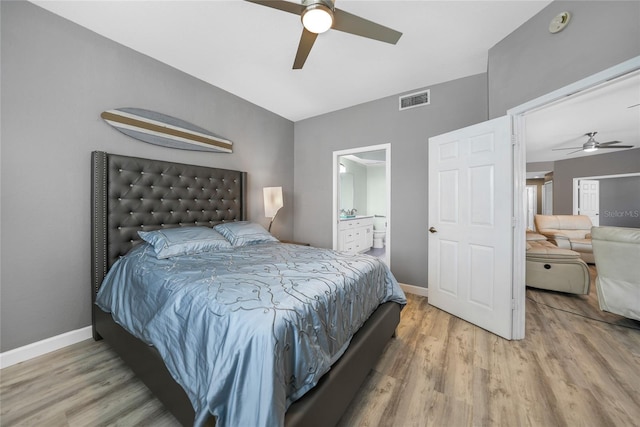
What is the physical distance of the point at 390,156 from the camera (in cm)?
330

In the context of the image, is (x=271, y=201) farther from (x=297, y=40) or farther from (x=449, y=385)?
(x=449, y=385)

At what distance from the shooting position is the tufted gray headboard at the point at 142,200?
6.52 ft

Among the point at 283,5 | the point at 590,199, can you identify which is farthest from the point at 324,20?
the point at 590,199

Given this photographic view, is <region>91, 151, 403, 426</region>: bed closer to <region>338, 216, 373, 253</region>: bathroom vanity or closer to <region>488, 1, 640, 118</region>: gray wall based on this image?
<region>338, 216, 373, 253</region>: bathroom vanity

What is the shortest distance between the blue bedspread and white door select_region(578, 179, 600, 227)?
697 centimetres

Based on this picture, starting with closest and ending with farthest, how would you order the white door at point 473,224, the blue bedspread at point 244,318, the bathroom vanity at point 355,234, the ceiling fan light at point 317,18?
the blue bedspread at point 244,318 → the ceiling fan light at point 317,18 → the white door at point 473,224 → the bathroom vanity at point 355,234

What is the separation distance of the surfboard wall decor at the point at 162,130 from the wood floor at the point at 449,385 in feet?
6.32

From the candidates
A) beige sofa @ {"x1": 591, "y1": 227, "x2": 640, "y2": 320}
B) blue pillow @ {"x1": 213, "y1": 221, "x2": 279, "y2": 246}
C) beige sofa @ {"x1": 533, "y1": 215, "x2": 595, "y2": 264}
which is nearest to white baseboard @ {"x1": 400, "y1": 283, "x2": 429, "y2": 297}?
beige sofa @ {"x1": 591, "y1": 227, "x2": 640, "y2": 320}

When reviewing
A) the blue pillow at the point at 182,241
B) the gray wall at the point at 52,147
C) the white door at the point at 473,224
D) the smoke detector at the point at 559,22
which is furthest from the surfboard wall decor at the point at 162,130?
the smoke detector at the point at 559,22

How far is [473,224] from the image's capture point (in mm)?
2357

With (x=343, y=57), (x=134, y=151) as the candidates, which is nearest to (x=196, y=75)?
(x=134, y=151)

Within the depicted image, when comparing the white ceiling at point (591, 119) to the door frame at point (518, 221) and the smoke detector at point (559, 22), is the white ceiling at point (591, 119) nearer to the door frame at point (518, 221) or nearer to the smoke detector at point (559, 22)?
the door frame at point (518, 221)

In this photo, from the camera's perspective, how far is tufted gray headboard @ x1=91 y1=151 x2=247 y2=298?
1.99 meters

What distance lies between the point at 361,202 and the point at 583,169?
5.29 metres
